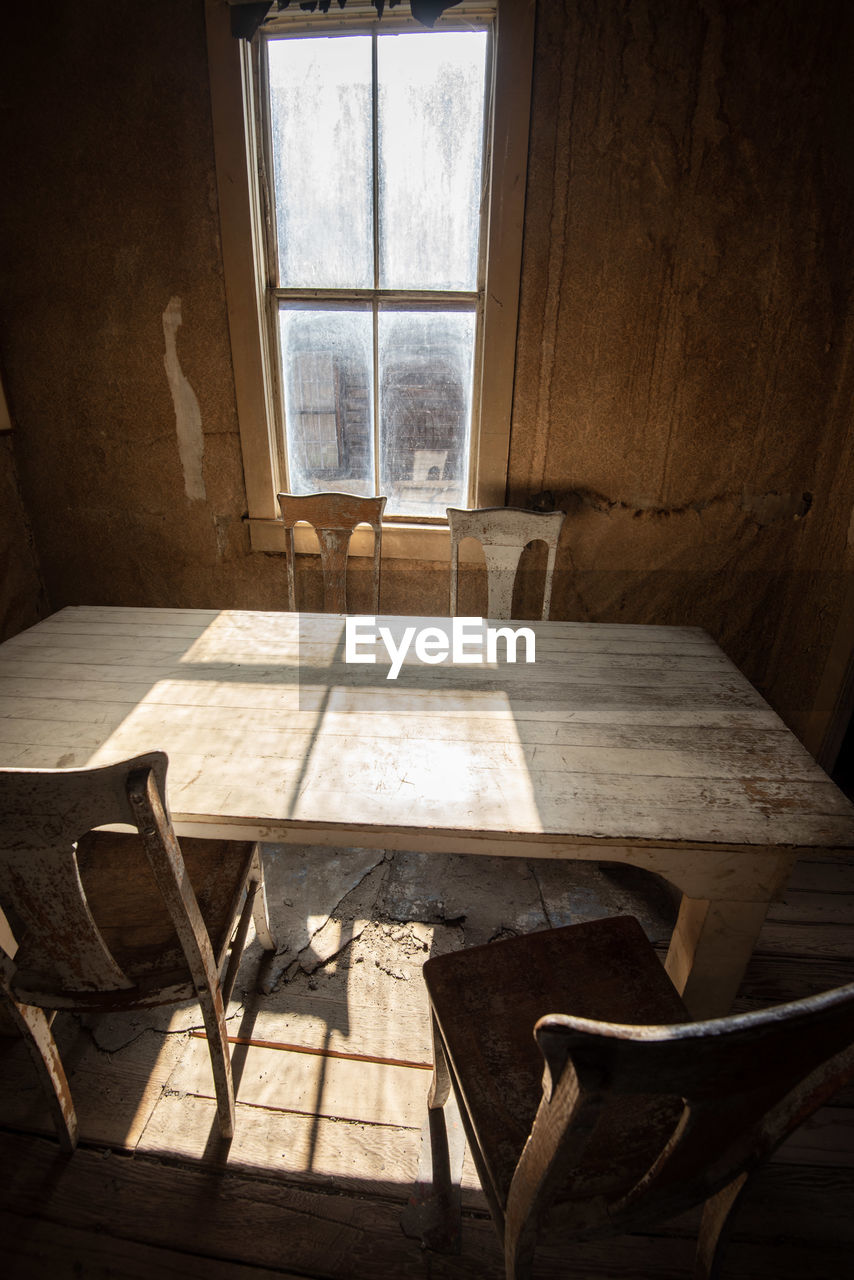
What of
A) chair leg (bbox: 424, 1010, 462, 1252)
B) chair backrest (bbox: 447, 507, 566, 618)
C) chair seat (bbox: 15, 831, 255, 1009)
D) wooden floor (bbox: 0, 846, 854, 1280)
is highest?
chair backrest (bbox: 447, 507, 566, 618)

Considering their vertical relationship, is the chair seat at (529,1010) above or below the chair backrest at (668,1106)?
below

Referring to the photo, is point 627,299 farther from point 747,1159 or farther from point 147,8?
point 747,1159

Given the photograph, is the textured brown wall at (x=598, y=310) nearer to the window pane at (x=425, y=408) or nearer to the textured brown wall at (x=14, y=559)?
the textured brown wall at (x=14, y=559)

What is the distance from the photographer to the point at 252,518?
102 inches

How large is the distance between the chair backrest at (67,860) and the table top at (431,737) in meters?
0.17

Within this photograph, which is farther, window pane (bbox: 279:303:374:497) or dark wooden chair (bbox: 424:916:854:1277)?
window pane (bbox: 279:303:374:497)

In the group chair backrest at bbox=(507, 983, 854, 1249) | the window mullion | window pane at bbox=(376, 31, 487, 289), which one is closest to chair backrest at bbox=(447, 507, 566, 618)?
the window mullion

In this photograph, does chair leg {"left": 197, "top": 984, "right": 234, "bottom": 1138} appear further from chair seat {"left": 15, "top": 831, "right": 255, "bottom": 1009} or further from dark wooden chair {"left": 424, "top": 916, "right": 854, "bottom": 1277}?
dark wooden chair {"left": 424, "top": 916, "right": 854, "bottom": 1277}

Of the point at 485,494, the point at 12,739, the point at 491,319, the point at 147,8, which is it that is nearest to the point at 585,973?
the point at 12,739

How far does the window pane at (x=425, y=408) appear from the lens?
2.38 metres

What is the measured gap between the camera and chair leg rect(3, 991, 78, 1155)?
1.14 m

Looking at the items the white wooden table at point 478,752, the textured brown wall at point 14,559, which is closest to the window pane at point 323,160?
the textured brown wall at point 14,559

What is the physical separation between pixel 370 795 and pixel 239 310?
2052mm

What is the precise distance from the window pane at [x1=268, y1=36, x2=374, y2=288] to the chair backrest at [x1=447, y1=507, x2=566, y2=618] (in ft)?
3.53
